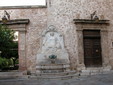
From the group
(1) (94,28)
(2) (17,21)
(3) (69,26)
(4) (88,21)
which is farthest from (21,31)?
(1) (94,28)

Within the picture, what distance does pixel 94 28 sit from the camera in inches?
479

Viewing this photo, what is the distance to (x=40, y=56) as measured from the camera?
1139 cm

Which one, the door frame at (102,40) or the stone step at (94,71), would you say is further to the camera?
the door frame at (102,40)

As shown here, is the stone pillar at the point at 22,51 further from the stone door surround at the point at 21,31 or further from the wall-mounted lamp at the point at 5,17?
the wall-mounted lamp at the point at 5,17

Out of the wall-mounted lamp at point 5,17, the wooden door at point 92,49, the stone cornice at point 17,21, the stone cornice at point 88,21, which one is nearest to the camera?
the wall-mounted lamp at point 5,17

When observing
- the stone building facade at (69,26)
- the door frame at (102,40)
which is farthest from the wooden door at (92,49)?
the door frame at (102,40)

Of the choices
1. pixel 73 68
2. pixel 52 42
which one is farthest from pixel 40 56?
pixel 73 68

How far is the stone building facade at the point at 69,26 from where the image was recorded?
1185cm

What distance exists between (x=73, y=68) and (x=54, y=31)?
97.2 inches

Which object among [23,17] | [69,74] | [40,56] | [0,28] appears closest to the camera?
[0,28]

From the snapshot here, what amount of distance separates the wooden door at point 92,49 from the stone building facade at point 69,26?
0.14 m

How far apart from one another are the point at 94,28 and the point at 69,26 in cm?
155

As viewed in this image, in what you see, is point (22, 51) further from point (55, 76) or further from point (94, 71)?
point (94, 71)

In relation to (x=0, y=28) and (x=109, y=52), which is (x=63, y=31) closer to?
(x=109, y=52)
